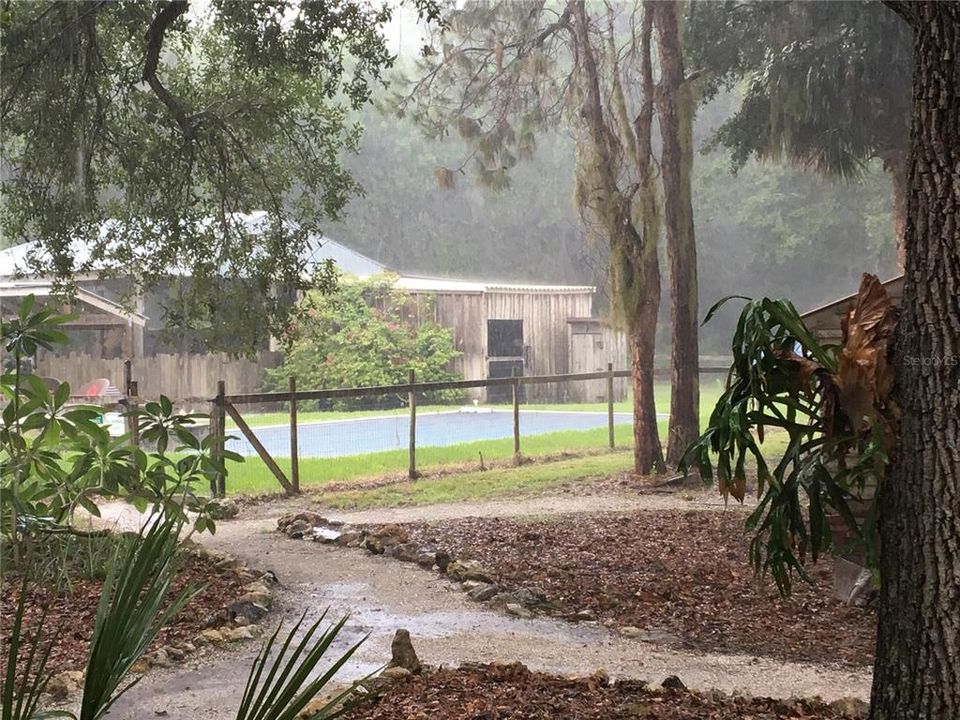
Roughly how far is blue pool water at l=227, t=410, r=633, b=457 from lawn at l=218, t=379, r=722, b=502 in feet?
0.11

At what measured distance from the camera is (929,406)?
5.66 ft

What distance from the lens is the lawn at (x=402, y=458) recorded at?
4.89 metres

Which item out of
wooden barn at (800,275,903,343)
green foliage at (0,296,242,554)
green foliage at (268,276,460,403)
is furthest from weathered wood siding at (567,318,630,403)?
green foliage at (0,296,242,554)

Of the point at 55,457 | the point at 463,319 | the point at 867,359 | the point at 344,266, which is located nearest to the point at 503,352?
the point at 463,319

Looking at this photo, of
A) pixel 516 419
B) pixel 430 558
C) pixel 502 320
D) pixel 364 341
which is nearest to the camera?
pixel 430 558

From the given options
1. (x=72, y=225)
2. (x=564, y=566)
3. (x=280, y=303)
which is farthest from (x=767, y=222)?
(x=72, y=225)

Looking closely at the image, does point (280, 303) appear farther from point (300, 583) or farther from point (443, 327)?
point (300, 583)

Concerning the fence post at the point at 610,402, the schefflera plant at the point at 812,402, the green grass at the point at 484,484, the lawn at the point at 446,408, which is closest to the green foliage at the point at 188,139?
the lawn at the point at 446,408

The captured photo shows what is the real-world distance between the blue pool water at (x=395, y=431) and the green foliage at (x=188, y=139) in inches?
24.5

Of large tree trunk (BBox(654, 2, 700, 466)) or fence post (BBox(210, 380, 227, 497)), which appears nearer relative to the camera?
fence post (BBox(210, 380, 227, 497))

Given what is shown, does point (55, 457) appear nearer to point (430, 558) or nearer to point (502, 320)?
point (430, 558)

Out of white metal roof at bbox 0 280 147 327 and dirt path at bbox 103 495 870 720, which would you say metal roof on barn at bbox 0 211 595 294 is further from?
dirt path at bbox 103 495 870 720

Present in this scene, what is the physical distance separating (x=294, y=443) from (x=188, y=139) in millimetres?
1564

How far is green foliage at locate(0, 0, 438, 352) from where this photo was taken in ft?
13.8
